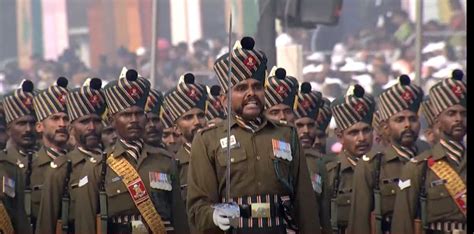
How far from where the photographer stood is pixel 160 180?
1438 centimetres

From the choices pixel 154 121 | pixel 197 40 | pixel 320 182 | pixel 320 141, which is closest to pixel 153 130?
pixel 154 121

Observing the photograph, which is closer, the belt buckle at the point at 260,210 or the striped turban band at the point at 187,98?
the belt buckle at the point at 260,210

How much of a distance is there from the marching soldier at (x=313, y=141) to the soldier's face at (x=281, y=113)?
395mm

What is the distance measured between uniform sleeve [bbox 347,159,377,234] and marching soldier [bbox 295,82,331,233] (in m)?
0.36

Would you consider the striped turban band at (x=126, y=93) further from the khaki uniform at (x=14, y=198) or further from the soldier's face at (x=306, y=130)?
the soldier's face at (x=306, y=130)

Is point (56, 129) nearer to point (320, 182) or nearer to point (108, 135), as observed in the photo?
point (108, 135)

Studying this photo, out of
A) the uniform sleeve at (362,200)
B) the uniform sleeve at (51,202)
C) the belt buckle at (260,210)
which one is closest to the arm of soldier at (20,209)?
the uniform sleeve at (51,202)

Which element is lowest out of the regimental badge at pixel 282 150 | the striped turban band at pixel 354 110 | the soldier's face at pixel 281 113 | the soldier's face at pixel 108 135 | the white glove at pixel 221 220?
the soldier's face at pixel 108 135

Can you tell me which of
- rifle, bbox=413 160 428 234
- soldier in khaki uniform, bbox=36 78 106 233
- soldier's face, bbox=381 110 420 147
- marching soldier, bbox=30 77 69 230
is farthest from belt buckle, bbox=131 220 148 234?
soldier's face, bbox=381 110 420 147

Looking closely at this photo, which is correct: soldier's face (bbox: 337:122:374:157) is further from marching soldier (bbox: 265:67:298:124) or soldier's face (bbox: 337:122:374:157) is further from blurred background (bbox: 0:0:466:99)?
blurred background (bbox: 0:0:466:99)

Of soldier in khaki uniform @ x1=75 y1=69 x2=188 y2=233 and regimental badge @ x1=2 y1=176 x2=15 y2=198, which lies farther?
regimental badge @ x1=2 y1=176 x2=15 y2=198

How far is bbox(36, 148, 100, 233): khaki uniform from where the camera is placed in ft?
51.0

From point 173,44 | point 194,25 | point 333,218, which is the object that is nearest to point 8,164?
point 333,218

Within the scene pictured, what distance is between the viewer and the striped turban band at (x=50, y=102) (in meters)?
16.7
